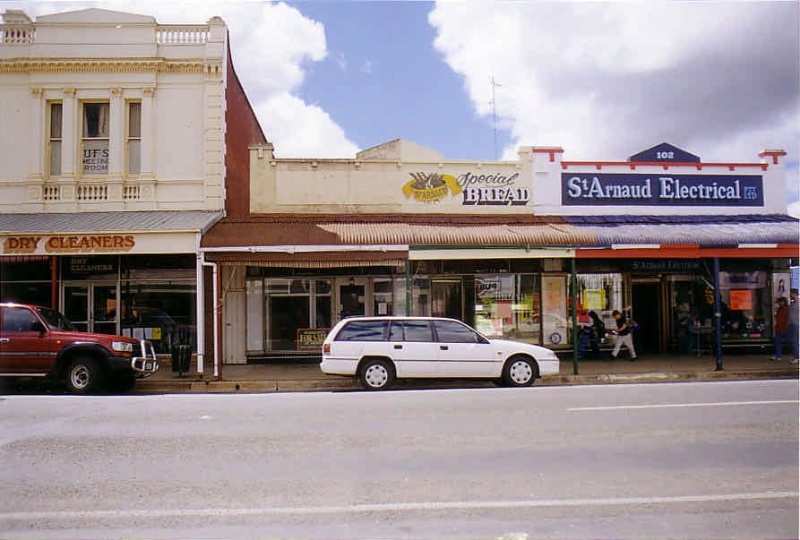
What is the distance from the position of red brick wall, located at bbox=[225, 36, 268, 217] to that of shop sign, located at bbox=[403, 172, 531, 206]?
175 inches

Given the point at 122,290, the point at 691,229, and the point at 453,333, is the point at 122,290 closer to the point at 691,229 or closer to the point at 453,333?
the point at 453,333

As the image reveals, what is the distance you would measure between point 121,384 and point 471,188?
32.2 feet

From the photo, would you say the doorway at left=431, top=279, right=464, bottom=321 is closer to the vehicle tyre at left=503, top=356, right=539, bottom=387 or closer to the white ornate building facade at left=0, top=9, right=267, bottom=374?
the vehicle tyre at left=503, top=356, right=539, bottom=387

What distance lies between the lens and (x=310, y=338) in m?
15.7

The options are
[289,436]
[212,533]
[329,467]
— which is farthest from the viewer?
[289,436]

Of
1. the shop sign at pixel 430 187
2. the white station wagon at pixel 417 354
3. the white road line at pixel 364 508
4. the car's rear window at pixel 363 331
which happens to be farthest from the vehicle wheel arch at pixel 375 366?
the white road line at pixel 364 508

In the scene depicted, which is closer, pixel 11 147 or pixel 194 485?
pixel 194 485

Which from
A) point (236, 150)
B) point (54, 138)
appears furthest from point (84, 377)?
Answer: point (236, 150)

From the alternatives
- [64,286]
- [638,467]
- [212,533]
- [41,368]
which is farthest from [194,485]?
[64,286]

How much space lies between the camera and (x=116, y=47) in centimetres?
1523

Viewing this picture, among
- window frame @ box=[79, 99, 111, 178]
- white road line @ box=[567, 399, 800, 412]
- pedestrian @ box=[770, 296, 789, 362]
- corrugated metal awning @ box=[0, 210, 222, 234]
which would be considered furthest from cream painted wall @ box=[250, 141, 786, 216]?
white road line @ box=[567, 399, 800, 412]

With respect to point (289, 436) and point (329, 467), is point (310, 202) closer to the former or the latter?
point (289, 436)

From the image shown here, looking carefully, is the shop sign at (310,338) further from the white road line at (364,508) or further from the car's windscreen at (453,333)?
the white road line at (364,508)

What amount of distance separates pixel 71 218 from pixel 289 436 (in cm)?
1007
